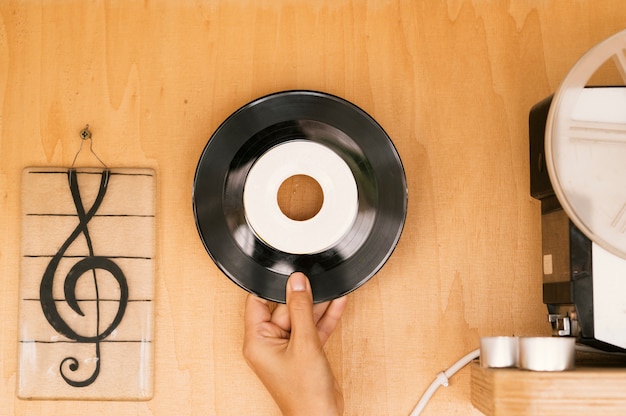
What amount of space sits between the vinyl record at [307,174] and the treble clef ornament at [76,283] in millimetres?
227

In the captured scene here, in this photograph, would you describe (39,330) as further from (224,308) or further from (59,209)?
(224,308)

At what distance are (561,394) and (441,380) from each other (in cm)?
30

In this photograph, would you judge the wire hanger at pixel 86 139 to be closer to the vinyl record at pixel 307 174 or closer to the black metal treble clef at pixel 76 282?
the black metal treble clef at pixel 76 282

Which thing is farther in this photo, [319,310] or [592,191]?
[319,310]

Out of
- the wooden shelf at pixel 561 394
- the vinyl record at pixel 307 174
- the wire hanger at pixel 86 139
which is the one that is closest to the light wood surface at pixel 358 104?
the wire hanger at pixel 86 139

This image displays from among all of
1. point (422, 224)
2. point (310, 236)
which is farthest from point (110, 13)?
point (422, 224)

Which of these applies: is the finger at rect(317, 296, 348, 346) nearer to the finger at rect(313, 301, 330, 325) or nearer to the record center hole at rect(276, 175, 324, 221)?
the finger at rect(313, 301, 330, 325)

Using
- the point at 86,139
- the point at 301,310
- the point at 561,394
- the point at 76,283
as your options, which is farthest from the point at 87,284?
the point at 561,394

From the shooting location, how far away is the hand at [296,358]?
106 centimetres

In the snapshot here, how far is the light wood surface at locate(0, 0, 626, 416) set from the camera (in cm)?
119

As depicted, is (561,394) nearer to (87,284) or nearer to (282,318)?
(282,318)

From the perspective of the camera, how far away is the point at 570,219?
991mm

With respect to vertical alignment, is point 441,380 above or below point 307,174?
below

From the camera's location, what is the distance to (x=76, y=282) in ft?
3.90
